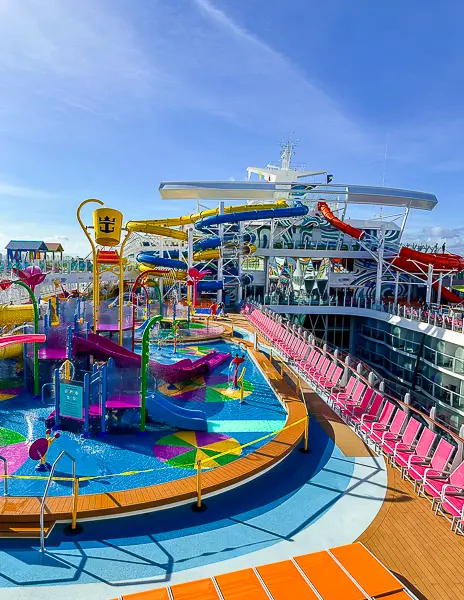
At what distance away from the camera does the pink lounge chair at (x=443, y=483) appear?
5.00 m

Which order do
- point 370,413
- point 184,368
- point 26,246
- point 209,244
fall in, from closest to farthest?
point 370,413, point 184,368, point 209,244, point 26,246

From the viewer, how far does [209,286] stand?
26.3 meters

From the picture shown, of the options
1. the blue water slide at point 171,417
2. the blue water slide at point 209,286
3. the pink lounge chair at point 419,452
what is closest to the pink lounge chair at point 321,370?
the blue water slide at point 171,417

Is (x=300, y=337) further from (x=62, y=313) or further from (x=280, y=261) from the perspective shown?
(x=280, y=261)

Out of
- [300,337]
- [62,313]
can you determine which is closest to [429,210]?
[300,337]

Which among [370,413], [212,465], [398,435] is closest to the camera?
[398,435]

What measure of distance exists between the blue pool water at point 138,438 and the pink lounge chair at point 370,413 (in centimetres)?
167

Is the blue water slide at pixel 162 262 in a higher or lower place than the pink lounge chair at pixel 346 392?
higher

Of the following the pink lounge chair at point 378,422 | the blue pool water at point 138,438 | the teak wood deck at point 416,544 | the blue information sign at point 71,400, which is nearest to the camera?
the teak wood deck at point 416,544

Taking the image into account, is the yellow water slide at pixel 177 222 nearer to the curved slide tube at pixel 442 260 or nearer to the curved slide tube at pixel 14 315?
the curved slide tube at pixel 442 260

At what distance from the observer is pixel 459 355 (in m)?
16.8

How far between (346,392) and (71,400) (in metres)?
5.64

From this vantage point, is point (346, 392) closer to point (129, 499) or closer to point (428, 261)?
point (129, 499)

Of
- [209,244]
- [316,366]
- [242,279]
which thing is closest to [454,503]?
[316,366]
